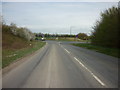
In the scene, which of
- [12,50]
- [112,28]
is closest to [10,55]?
[12,50]

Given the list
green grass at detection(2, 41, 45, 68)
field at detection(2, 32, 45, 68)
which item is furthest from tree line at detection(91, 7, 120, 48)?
green grass at detection(2, 41, 45, 68)

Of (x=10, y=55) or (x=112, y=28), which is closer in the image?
(x=10, y=55)

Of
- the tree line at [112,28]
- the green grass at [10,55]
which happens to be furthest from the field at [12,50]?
the tree line at [112,28]

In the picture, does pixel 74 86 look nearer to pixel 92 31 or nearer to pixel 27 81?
pixel 27 81

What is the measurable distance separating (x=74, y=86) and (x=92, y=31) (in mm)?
39932

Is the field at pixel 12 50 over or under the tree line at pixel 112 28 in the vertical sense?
under

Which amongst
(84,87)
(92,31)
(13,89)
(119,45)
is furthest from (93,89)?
(92,31)

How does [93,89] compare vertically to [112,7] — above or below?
below

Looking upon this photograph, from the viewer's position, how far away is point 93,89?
22.8 feet

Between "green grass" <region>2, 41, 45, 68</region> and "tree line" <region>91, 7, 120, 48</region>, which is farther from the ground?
"tree line" <region>91, 7, 120, 48</region>

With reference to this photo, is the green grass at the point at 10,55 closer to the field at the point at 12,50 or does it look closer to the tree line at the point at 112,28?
the field at the point at 12,50

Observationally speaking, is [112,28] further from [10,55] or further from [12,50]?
[10,55]

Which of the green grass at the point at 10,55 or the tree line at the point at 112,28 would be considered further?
the tree line at the point at 112,28

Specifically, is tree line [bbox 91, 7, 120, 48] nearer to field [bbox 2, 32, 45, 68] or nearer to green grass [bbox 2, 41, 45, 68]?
field [bbox 2, 32, 45, 68]
